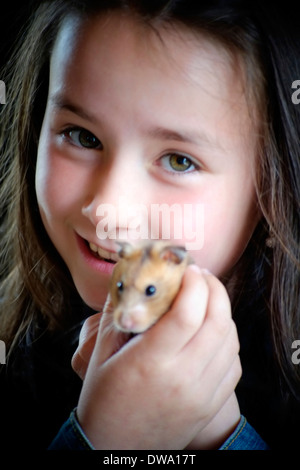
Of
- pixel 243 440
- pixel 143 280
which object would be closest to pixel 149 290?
pixel 143 280

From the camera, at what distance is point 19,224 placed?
41.9 inches

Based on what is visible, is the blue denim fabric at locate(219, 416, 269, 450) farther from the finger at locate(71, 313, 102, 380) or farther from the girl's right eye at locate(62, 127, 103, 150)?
the girl's right eye at locate(62, 127, 103, 150)

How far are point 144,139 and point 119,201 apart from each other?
9 centimetres

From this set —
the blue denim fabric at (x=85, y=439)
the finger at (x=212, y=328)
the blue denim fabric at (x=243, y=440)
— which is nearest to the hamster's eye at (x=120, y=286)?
the finger at (x=212, y=328)

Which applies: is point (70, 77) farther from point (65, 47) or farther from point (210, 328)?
point (210, 328)

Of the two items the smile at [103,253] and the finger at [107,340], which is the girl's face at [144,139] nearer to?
the smile at [103,253]

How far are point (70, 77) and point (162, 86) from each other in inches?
6.1

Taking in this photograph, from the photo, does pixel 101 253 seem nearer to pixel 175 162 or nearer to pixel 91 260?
pixel 91 260

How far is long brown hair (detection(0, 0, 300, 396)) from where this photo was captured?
2.54ft

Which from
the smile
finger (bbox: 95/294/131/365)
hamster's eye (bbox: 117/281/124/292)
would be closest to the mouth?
the smile

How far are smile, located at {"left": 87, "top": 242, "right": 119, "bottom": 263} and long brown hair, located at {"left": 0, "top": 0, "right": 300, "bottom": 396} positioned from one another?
0.22 m

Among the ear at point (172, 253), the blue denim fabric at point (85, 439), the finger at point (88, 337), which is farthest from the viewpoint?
the finger at point (88, 337)

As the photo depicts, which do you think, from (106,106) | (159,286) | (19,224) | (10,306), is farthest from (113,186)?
(10,306)

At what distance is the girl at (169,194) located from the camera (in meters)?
0.68
